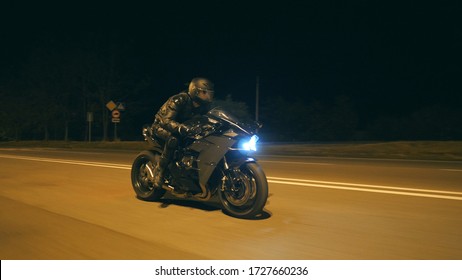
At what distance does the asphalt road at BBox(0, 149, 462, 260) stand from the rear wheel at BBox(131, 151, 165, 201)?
203 mm

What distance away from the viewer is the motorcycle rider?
747 centimetres

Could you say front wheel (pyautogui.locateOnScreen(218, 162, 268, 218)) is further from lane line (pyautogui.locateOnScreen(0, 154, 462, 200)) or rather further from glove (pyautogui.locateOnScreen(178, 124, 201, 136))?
lane line (pyautogui.locateOnScreen(0, 154, 462, 200))

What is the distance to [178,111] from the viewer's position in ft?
24.8

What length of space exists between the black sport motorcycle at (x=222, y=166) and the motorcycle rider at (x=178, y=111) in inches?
6.0

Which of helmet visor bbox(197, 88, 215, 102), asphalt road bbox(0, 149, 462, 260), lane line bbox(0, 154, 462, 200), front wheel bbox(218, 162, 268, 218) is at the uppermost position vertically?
helmet visor bbox(197, 88, 215, 102)

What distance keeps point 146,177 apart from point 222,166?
6.58 feet

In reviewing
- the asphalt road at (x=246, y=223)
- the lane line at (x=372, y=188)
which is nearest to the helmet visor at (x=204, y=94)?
the asphalt road at (x=246, y=223)

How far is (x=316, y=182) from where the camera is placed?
34.8ft

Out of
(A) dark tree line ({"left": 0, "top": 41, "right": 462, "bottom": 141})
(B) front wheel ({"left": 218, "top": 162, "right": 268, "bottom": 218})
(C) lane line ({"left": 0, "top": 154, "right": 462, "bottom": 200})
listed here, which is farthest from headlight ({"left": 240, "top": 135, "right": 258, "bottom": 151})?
(A) dark tree line ({"left": 0, "top": 41, "right": 462, "bottom": 141})

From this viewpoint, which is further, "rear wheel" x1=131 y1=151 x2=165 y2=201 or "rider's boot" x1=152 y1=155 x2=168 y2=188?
"rear wheel" x1=131 y1=151 x2=165 y2=201

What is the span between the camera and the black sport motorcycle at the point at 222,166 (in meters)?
6.70

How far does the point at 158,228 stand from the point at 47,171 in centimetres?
827

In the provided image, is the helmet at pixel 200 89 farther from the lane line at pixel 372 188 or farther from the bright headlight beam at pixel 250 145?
the lane line at pixel 372 188

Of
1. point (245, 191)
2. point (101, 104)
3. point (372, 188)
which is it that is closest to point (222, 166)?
point (245, 191)
